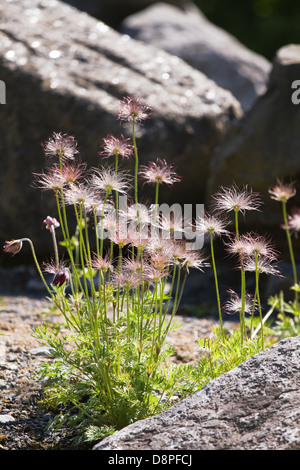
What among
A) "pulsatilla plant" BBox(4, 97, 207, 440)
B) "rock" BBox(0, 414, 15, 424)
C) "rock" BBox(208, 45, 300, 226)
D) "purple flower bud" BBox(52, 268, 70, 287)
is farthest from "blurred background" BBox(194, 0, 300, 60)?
"rock" BBox(0, 414, 15, 424)

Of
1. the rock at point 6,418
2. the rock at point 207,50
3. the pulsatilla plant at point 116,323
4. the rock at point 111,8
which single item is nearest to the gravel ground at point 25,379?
the rock at point 6,418

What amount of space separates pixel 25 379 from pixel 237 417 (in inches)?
52.2

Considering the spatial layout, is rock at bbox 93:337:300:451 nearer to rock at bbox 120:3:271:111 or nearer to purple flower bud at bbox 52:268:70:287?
purple flower bud at bbox 52:268:70:287

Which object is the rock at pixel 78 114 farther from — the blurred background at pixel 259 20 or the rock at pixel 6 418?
the blurred background at pixel 259 20

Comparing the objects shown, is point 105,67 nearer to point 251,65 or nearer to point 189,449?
point 251,65

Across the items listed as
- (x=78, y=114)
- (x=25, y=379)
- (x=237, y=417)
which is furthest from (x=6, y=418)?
(x=78, y=114)

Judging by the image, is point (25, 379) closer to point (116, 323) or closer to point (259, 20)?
point (116, 323)

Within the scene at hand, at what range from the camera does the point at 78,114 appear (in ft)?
19.6

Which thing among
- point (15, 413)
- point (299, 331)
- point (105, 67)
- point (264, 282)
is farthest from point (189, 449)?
point (105, 67)

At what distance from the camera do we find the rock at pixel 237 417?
2.30m

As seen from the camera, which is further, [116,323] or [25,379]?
[25,379]

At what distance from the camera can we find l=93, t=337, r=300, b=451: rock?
2.30 m

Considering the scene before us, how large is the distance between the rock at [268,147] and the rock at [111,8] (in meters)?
8.74
